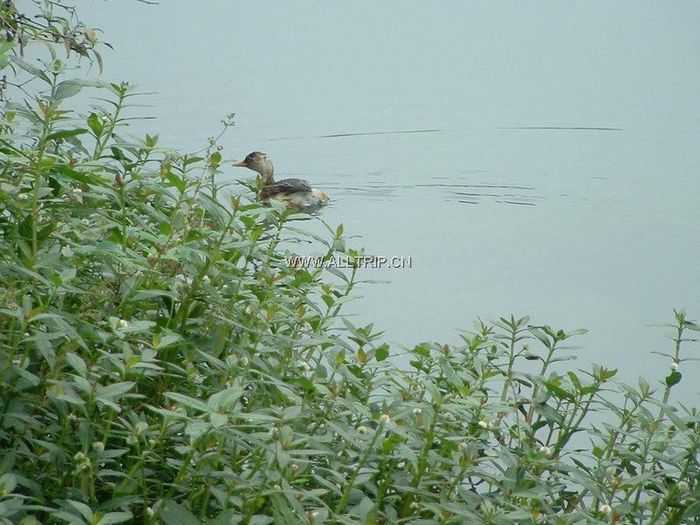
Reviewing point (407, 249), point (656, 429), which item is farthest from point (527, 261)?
point (656, 429)

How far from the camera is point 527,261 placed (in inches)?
155

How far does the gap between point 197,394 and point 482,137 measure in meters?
2.49

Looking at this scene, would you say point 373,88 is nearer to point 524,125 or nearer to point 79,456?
point 524,125

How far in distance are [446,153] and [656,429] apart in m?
2.10

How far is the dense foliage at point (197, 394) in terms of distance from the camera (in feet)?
4.90

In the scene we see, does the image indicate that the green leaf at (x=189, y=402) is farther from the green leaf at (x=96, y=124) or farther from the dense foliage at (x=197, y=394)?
the green leaf at (x=96, y=124)

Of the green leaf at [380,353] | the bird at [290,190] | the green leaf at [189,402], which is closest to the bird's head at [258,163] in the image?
the bird at [290,190]

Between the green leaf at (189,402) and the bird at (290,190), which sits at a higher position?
the bird at (290,190)

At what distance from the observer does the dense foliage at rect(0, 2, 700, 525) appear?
1.49 m

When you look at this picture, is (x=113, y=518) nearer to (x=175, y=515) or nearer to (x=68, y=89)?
(x=175, y=515)

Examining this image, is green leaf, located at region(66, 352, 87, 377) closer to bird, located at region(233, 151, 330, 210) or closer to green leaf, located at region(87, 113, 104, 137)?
green leaf, located at region(87, 113, 104, 137)

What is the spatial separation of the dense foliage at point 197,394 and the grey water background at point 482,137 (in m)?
1.74

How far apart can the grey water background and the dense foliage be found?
1738 millimetres

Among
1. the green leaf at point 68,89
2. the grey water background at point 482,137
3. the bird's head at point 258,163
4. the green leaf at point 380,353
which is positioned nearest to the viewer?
the green leaf at point 68,89
